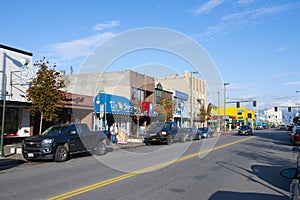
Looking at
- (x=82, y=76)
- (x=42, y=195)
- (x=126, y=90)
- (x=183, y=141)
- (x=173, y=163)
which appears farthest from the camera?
(x=82, y=76)

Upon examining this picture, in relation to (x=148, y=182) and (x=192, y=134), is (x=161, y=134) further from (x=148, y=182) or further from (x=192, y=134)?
(x=148, y=182)

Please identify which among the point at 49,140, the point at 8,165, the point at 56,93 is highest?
the point at 56,93

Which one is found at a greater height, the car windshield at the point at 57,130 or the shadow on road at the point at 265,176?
the car windshield at the point at 57,130

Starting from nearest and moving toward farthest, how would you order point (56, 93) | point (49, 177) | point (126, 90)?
point (49, 177), point (56, 93), point (126, 90)

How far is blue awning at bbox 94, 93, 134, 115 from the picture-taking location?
2931cm

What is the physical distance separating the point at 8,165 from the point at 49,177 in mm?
4555

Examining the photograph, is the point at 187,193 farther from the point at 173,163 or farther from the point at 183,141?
the point at 183,141

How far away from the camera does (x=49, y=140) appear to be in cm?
1448

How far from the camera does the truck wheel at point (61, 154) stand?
48.0 ft

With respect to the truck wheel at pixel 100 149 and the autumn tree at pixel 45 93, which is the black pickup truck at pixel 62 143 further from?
the autumn tree at pixel 45 93

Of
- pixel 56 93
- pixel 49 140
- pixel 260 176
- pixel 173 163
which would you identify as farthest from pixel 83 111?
pixel 260 176

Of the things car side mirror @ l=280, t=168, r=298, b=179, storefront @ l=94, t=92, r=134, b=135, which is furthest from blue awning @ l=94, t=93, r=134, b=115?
car side mirror @ l=280, t=168, r=298, b=179

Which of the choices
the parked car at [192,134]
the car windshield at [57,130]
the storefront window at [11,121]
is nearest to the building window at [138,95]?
the parked car at [192,134]

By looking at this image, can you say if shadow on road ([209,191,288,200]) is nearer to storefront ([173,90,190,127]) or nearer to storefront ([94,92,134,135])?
storefront ([94,92,134,135])
